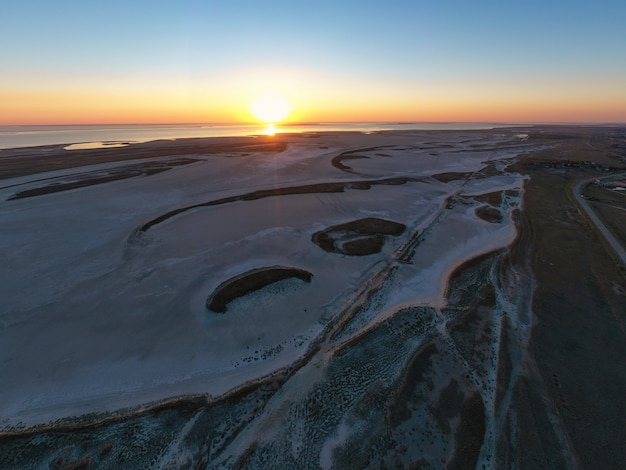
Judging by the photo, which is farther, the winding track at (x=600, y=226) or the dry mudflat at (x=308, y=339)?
the winding track at (x=600, y=226)

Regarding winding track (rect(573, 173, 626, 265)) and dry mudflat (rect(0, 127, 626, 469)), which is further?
winding track (rect(573, 173, 626, 265))

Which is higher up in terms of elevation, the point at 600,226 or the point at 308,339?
the point at 600,226

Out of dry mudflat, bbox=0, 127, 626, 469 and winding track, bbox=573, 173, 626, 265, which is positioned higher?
winding track, bbox=573, 173, 626, 265

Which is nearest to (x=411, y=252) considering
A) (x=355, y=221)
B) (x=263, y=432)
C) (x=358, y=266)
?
(x=358, y=266)

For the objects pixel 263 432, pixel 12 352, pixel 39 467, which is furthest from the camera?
pixel 12 352

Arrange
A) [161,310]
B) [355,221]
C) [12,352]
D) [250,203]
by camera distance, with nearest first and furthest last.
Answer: [12,352] < [161,310] < [355,221] < [250,203]

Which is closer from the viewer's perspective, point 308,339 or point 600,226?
point 308,339

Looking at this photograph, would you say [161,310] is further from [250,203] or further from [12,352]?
[250,203]

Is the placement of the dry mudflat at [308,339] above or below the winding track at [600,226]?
below
